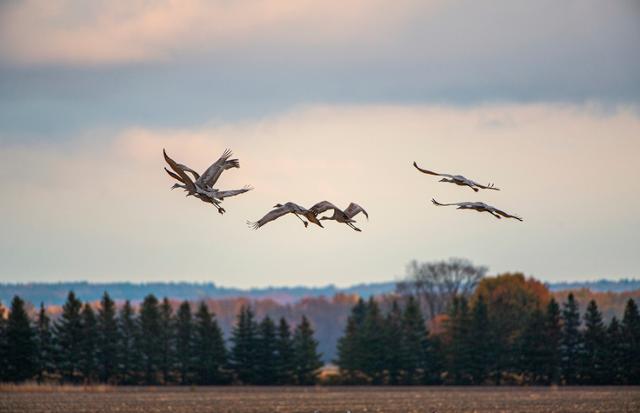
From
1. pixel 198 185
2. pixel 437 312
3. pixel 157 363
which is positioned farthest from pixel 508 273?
pixel 198 185

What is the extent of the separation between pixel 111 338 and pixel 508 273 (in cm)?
8033

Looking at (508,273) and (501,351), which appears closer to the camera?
(501,351)

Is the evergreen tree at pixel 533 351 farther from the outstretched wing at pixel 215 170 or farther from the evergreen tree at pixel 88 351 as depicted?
the outstretched wing at pixel 215 170

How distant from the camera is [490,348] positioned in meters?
111

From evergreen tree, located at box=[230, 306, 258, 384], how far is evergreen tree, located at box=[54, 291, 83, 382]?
47.5ft

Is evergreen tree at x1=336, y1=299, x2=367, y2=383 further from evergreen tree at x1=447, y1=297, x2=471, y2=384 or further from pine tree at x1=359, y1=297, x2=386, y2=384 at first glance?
evergreen tree at x1=447, y1=297, x2=471, y2=384

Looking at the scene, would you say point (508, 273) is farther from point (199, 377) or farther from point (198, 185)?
point (198, 185)

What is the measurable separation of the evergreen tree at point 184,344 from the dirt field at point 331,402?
15.2 metres

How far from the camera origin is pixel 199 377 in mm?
110562

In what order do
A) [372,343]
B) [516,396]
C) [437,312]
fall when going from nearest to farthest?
1. [516,396]
2. [372,343]
3. [437,312]

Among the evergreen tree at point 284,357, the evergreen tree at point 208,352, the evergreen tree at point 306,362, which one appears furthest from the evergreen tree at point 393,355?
the evergreen tree at point 208,352

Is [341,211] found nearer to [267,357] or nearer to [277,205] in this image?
[277,205]

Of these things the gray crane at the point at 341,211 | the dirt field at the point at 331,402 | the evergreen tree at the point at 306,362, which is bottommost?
the dirt field at the point at 331,402

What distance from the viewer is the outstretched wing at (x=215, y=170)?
3666 cm
